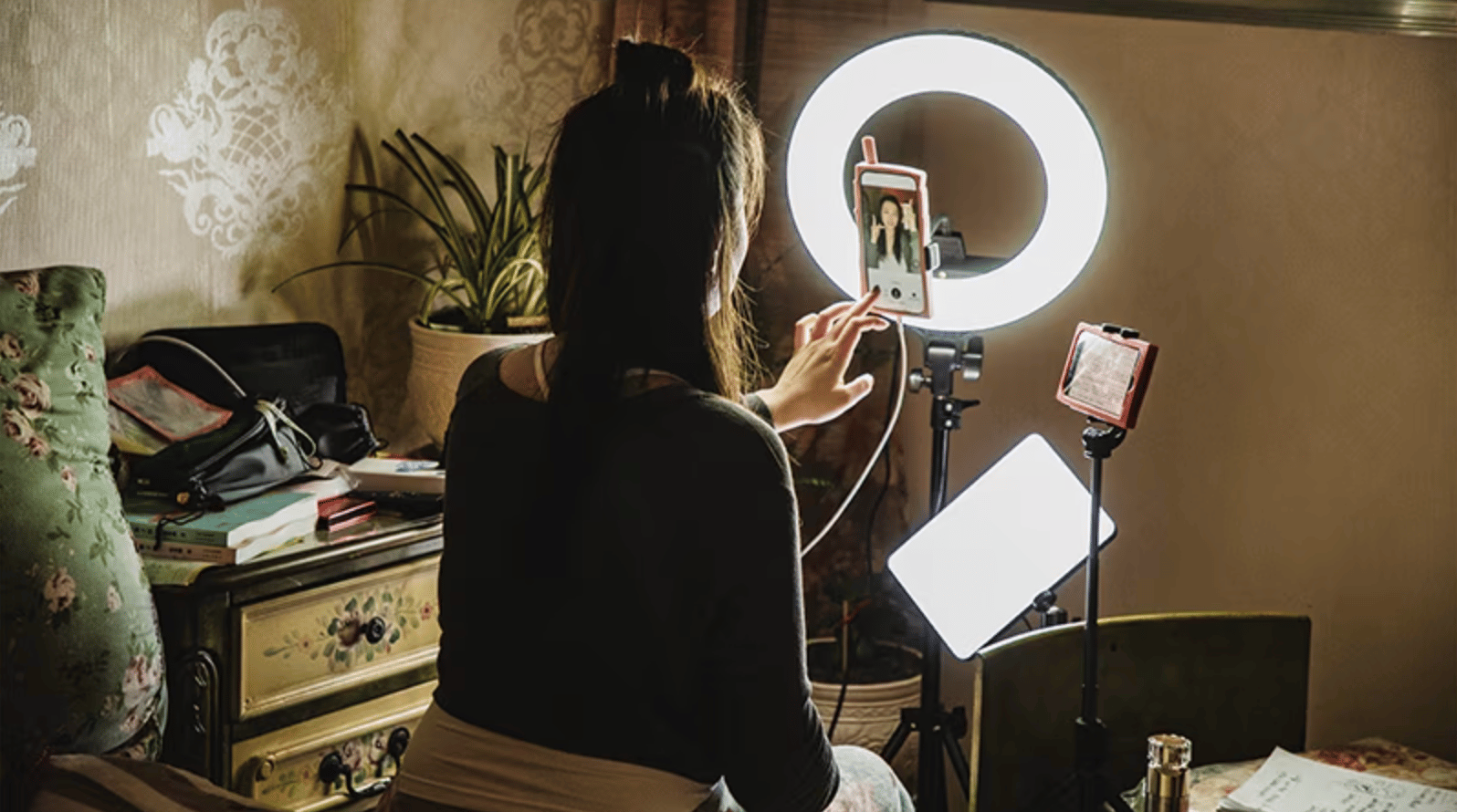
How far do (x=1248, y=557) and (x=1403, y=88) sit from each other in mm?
746

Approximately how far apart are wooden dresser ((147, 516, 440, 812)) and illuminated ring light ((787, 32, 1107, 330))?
66 cm

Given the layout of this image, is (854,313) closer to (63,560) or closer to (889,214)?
(889,214)

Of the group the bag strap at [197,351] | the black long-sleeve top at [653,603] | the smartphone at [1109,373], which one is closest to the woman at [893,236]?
the smartphone at [1109,373]

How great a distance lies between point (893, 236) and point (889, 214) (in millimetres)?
25

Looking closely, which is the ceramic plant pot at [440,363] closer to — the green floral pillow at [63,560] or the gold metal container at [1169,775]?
the green floral pillow at [63,560]

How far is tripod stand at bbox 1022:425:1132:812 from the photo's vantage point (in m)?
1.53

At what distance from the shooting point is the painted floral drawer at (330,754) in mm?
1781

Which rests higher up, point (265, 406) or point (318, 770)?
point (265, 406)

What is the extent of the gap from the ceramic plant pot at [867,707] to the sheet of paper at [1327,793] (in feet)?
3.30

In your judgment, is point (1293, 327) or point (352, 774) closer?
point (352, 774)

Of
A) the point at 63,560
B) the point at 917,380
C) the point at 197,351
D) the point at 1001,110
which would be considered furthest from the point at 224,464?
the point at 1001,110

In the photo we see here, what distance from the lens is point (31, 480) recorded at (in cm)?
150

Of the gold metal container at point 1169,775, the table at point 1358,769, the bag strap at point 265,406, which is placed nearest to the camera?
the gold metal container at point 1169,775

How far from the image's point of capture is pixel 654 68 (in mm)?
1203
